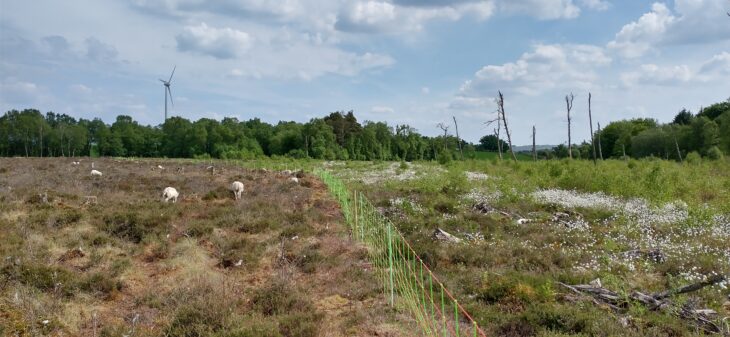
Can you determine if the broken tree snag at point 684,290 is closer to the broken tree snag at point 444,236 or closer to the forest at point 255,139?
the broken tree snag at point 444,236

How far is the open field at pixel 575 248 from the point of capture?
7.59 metres

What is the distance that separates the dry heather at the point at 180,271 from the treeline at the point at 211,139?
7645cm

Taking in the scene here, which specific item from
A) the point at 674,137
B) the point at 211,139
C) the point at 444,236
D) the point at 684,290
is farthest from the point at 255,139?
the point at 684,290

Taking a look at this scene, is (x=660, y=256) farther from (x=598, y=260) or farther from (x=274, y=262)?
(x=274, y=262)

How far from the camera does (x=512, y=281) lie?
29.7 feet

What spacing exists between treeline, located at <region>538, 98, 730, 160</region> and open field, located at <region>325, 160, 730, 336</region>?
31.1m

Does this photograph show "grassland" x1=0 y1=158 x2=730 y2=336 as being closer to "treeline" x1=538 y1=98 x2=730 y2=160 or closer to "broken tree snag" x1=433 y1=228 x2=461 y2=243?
"broken tree snag" x1=433 y1=228 x2=461 y2=243

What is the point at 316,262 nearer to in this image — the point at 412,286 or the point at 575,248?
the point at 412,286

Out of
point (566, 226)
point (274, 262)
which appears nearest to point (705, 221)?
point (566, 226)

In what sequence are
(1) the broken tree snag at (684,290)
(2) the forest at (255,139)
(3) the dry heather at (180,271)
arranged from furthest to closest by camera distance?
(2) the forest at (255,139) < (1) the broken tree snag at (684,290) < (3) the dry heather at (180,271)

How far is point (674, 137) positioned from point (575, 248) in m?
72.1

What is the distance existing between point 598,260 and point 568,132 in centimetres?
4900

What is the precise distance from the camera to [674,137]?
71.2 m

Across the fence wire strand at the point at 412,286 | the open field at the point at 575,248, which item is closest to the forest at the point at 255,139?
the open field at the point at 575,248
